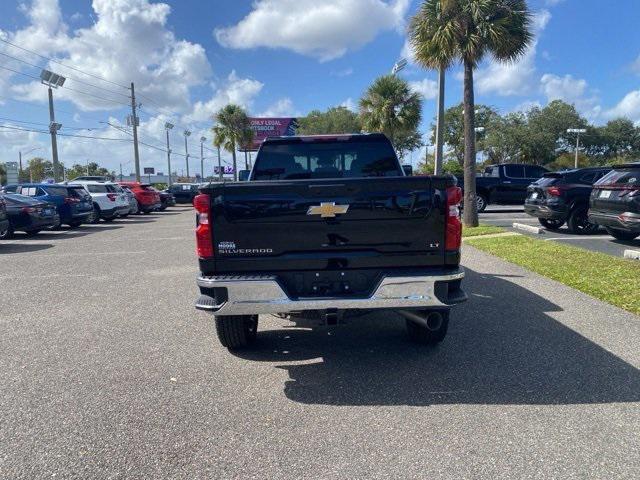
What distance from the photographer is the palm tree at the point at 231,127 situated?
48.3 m

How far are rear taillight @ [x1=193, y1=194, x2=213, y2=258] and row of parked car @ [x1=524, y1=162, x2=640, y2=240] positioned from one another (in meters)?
8.29

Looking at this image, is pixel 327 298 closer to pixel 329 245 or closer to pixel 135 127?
pixel 329 245

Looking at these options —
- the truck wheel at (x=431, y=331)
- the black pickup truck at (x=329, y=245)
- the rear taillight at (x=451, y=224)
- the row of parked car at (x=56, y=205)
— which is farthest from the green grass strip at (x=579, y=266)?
the row of parked car at (x=56, y=205)

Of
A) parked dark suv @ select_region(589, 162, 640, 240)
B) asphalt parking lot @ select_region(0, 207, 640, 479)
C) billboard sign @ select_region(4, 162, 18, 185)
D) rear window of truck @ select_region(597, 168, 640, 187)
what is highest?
billboard sign @ select_region(4, 162, 18, 185)

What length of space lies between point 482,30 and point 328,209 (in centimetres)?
1155

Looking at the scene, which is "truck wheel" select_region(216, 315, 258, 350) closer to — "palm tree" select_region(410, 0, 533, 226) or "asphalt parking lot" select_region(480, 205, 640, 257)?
"asphalt parking lot" select_region(480, 205, 640, 257)

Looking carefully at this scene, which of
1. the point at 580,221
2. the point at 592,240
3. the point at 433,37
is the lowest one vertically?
the point at 592,240

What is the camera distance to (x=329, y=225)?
160 inches

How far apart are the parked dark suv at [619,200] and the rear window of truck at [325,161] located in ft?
18.8

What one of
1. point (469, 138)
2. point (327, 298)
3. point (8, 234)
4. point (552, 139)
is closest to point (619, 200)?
point (469, 138)

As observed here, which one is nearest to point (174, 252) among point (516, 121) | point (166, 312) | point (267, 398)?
point (166, 312)

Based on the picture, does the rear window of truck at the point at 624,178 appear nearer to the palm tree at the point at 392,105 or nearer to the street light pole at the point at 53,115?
the palm tree at the point at 392,105

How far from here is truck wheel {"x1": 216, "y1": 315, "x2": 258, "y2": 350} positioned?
4652mm

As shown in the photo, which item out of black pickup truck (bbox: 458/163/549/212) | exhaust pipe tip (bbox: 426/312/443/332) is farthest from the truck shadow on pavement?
black pickup truck (bbox: 458/163/549/212)
